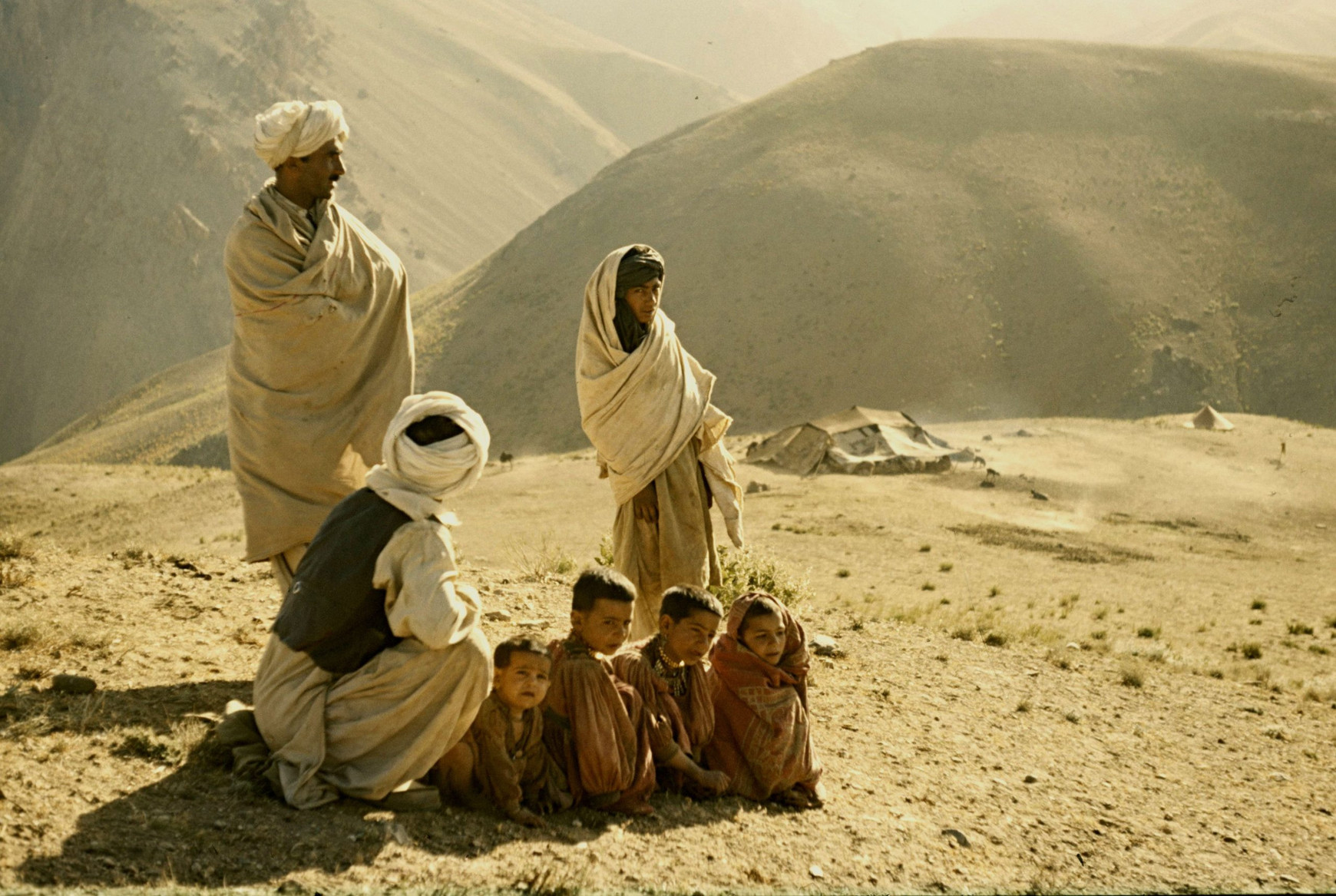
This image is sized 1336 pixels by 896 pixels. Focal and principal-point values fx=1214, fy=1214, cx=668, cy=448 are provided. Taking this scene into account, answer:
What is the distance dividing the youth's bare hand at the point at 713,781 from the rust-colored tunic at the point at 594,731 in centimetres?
21

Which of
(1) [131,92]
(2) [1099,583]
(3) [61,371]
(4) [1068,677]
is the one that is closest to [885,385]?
(2) [1099,583]

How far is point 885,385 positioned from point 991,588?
25017mm

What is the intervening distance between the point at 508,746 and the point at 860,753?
6.55ft

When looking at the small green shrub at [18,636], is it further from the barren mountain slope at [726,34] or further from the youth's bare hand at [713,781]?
the barren mountain slope at [726,34]

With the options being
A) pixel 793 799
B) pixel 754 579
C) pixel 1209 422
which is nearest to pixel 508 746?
pixel 793 799

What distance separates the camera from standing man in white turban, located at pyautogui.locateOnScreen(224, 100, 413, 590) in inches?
200

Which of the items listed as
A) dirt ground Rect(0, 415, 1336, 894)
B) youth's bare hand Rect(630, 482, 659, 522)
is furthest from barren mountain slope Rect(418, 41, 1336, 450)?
youth's bare hand Rect(630, 482, 659, 522)

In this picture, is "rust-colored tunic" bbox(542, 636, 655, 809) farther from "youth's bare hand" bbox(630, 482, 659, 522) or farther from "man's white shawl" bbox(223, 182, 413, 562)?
"man's white shawl" bbox(223, 182, 413, 562)

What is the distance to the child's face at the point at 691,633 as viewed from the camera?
4352 millimetres

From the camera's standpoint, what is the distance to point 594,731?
13.3 ft

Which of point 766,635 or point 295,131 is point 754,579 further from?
point 295,131

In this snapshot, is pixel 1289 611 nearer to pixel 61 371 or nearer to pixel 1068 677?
pixel 1068 677

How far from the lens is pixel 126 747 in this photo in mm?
4008

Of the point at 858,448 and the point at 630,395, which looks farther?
the point at 858,448
